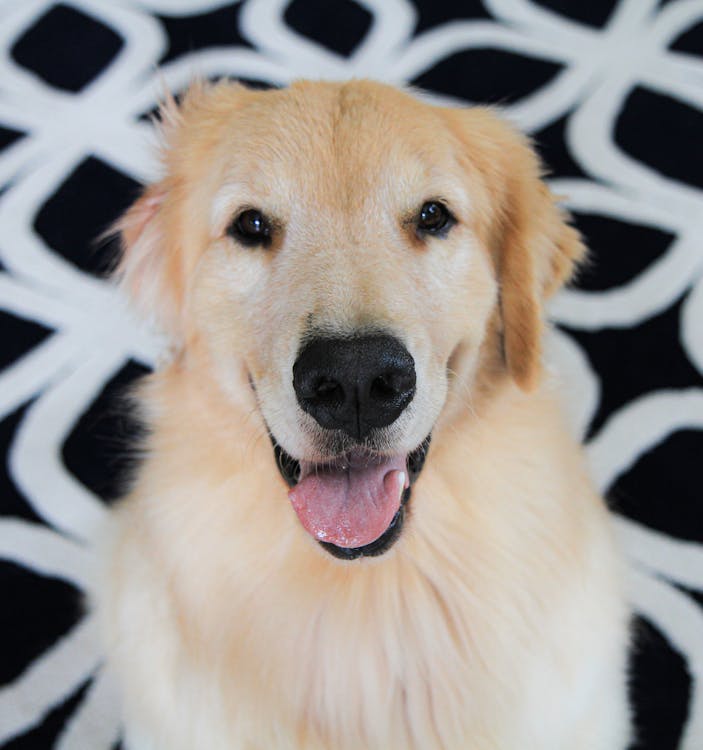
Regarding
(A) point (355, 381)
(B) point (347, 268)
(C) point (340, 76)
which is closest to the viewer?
(A) point (355, 381)

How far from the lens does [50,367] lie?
290cm

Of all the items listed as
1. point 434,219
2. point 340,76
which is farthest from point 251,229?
point 340,76

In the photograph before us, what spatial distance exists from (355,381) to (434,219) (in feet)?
1.59

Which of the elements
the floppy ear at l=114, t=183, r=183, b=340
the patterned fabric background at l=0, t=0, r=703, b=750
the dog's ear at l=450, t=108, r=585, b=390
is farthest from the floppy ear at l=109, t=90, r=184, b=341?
the dog's ear at l=450, t=108, r=585, b=390

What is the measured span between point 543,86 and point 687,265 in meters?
0.99

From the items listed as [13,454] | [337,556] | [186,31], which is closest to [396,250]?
[337,556]

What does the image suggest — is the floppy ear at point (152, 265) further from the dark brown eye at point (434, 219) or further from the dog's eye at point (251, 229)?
the dark brown eye at point (434, 219)

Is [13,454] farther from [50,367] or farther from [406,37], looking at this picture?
[406,37]

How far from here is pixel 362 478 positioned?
5.23 ft

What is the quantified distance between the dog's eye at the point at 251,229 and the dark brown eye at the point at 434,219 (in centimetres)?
30

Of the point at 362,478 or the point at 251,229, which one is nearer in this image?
the point at 362,478

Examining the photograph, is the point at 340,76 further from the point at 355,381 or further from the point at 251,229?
the point at 355,381

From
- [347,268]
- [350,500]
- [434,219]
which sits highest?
[434,219]

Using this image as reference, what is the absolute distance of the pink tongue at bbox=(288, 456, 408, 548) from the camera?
61.6 inches
